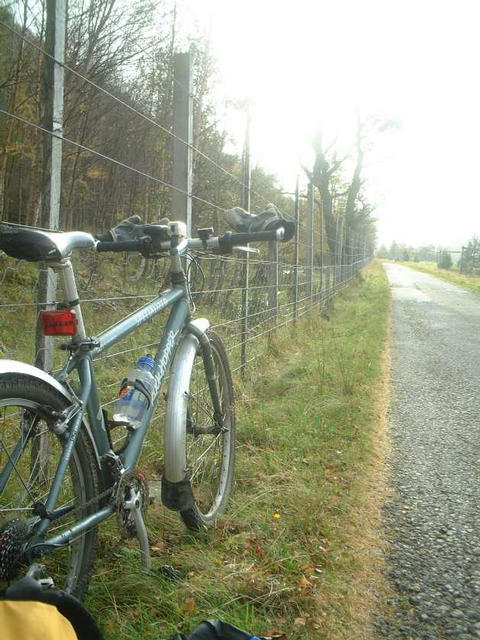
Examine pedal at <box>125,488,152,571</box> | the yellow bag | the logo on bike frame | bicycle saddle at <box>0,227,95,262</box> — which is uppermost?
bicycle saddle at <box>0,227,95,262</box>

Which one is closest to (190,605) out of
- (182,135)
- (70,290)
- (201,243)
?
(70,290)

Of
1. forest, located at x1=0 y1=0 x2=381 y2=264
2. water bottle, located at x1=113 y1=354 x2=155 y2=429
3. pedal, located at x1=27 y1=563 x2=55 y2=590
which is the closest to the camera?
pedal, located at x1=27 y1=563 x2=55 y2=590

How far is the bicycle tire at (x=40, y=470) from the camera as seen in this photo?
4.53 ft

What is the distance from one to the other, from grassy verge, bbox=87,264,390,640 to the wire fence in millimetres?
984

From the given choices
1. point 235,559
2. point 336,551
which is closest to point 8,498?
point 235,559

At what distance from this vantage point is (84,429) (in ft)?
5.27

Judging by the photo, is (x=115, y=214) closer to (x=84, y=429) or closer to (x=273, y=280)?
(x=273, y=280)

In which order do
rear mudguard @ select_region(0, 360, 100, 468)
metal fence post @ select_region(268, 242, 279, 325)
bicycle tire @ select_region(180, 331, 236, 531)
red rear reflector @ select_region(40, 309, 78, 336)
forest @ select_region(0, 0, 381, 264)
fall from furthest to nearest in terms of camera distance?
metal fence post @ select_region(268, 242, 279, 325) → forest @ select_region(0, 0, 381, 264) → bicycle tire @ select_region(180, 331, 236, 531) → red rear reflector @ select_region(40, 309, 78, 336) → rear mudguard @ select_region(0, 360, 100, 468)

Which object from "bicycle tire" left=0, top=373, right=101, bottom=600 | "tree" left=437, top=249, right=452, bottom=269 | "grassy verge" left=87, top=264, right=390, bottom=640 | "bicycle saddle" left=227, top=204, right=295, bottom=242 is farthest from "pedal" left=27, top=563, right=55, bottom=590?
"tree" left=437, top=249, right=452, bottom=269

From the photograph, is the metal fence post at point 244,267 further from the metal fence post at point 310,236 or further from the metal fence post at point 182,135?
the metal fence post at point 310,236

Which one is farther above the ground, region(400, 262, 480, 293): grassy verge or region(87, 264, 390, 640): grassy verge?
region(400, 262, 480, 293): grassy verge

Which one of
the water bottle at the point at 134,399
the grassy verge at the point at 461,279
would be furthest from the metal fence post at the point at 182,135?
the grassy verge at the point at 461,279

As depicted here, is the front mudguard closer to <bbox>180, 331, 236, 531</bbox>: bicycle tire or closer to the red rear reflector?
<bbox>180, 331, 236, 531</bbox>: bicycle tire

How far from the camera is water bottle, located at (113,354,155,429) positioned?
1.90 metres
